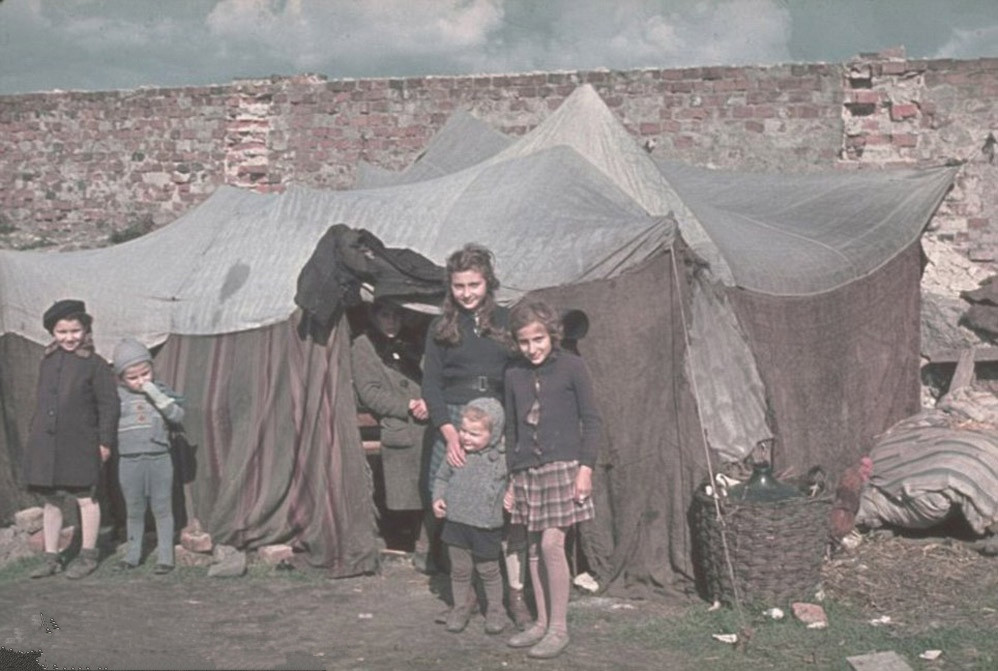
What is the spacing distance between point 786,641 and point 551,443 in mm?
1399

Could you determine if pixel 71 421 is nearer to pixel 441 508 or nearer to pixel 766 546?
pixel 441 508

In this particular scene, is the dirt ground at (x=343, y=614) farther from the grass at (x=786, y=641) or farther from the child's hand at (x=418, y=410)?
the child's hand at (x=418, y=410)

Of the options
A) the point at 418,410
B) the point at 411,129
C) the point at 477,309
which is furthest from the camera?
the point at 411,129

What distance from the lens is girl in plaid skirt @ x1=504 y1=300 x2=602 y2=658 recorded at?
209 inches

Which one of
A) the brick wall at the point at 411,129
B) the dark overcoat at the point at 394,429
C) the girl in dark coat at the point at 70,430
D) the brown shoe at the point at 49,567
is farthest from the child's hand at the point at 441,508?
the brick wall at the point at 411,129

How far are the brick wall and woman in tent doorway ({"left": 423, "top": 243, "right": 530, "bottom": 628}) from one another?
6.18 m

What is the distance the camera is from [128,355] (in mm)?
6875

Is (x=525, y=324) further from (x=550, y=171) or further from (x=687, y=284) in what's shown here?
(x=550, y=171)

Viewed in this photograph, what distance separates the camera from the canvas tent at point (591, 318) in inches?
242

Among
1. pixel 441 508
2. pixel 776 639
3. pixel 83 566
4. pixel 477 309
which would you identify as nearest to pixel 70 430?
pixel 83 566

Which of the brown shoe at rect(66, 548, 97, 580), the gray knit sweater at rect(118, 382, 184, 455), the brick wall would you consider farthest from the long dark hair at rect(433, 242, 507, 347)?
the brick wall

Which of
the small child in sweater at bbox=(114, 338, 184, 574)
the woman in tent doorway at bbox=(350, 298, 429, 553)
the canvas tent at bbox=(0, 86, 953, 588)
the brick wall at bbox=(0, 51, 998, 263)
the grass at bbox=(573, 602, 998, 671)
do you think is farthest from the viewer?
the brick wall at bbox=(0, 51, 998, 263)

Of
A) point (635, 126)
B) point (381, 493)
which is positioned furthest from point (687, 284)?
point (635, 126)

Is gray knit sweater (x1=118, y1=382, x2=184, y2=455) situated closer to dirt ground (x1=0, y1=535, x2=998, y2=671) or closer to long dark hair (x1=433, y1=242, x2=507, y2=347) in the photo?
dirt ground (x1=0, y1=535, x2=998, y2=671)
